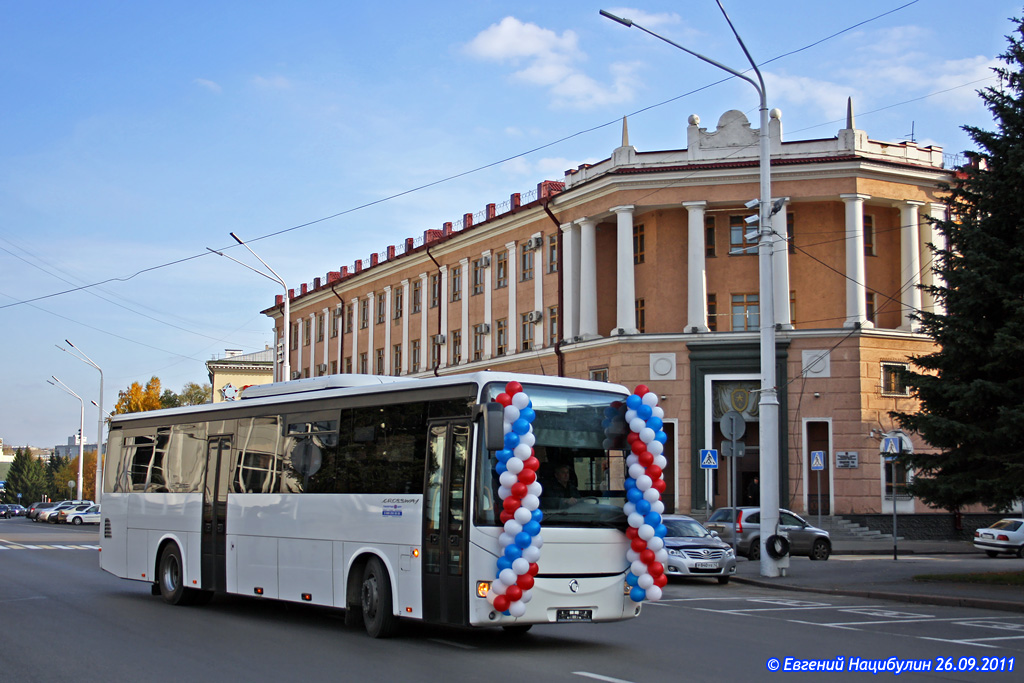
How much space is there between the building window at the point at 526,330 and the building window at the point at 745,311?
9469 millimetres

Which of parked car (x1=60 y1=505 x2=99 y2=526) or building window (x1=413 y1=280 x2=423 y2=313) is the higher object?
building window (x1=413 y1=280 x2=423 y2=313)

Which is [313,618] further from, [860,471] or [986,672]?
[860,471]

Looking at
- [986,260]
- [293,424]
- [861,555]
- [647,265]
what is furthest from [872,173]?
[293,424]

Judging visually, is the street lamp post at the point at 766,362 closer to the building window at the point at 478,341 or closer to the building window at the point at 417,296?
the building window at the point at 478,341

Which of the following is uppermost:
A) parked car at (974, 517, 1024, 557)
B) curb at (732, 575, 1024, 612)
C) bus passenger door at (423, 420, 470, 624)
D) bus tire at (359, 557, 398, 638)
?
bus passenger door at (423, 420, 470, 624)

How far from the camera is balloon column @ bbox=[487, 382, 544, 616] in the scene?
1041cm

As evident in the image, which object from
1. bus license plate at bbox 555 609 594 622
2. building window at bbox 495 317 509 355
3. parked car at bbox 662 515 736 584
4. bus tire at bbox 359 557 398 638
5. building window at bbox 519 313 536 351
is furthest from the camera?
building window at bbox 495 317 509 355

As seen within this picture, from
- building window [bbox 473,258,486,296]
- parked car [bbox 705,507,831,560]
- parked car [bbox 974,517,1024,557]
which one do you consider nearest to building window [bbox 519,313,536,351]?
building window [bbox 473,258,486,296]

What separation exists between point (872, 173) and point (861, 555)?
48.3 feet

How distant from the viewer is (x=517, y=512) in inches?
410

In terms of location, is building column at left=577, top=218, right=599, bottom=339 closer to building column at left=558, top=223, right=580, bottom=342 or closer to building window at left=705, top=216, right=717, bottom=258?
building column at left=558, top=223, right=580, bottom=342

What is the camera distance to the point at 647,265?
136ft

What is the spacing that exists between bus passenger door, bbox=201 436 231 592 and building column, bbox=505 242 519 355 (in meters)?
31.3

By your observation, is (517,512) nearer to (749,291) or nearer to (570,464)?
(570,464)
